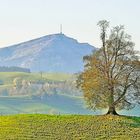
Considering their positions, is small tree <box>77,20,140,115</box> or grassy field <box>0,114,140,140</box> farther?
small tree <box>77,20,140,115</box>

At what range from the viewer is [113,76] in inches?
3398

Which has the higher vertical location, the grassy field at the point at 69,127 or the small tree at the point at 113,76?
the small tree at the point at 113,76

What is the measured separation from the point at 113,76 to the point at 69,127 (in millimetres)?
13924

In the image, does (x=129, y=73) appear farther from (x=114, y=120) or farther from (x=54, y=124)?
(x=54, y=124)

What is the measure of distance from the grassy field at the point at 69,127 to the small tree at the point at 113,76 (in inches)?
146

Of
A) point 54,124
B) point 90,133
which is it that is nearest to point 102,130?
point 90,133

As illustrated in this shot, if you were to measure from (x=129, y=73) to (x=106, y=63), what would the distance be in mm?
4309

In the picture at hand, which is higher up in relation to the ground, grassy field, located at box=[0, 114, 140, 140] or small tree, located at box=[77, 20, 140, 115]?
small tree, located at box=[77, 20, 140, 115]

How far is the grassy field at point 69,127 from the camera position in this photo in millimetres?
71875

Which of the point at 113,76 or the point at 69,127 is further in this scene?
the point at 113,76

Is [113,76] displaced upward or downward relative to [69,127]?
upward

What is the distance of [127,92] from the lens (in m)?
87.1

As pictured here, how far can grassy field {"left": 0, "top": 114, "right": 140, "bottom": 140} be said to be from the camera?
71875 millimetres

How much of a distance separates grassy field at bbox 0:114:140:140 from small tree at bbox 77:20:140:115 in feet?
12.2
